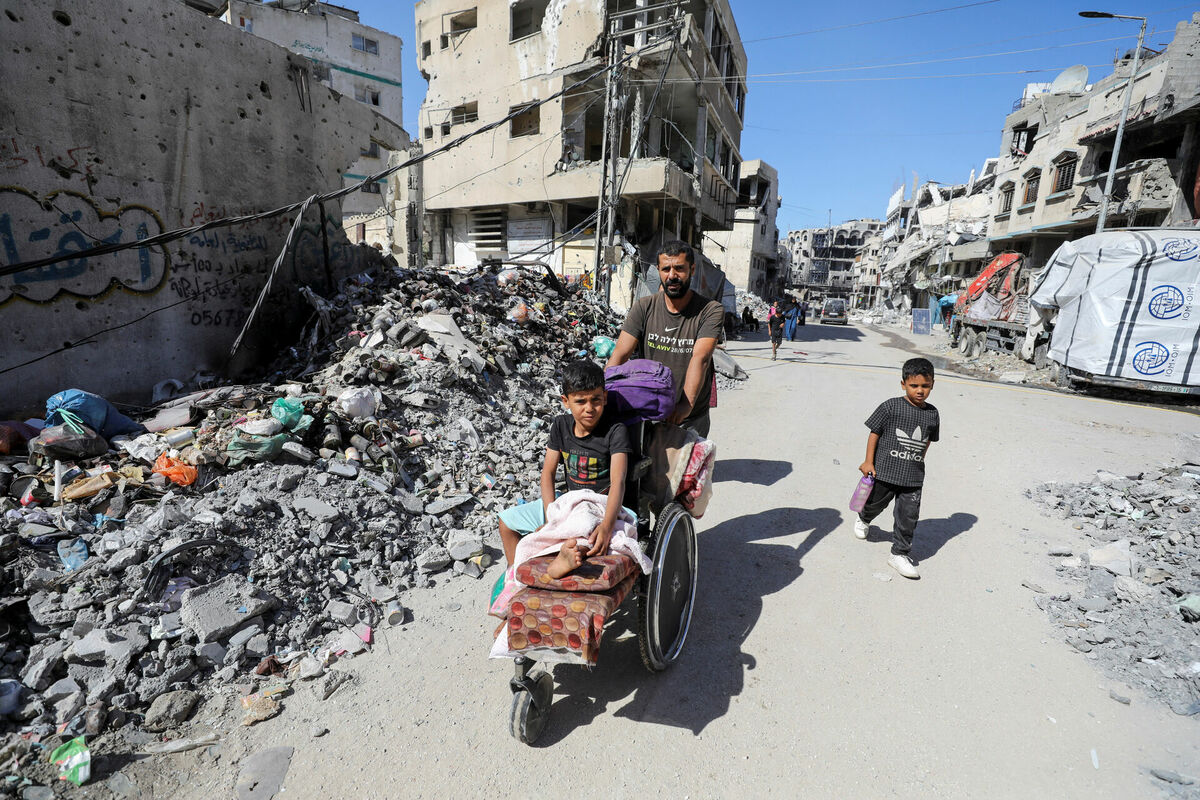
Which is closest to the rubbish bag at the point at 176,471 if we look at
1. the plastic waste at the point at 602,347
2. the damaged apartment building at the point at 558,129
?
the plastic waste at the point at 602,347

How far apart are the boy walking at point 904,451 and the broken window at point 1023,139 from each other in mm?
34519

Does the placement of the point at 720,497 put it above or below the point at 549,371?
below

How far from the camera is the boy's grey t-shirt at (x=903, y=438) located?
3811 mm

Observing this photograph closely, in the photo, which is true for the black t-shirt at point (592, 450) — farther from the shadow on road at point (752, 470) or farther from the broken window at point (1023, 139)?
the broken window at point (1023, 139)

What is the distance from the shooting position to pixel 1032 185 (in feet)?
81.9

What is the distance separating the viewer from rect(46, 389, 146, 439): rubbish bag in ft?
13.5

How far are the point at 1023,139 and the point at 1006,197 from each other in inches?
196

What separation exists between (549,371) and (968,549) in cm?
540

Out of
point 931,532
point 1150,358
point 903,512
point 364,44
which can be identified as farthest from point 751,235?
point 903,512

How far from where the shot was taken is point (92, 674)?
2.44 meters

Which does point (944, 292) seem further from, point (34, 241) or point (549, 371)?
point (34, 241)

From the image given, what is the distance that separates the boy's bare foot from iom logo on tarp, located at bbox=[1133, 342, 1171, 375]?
1383cm

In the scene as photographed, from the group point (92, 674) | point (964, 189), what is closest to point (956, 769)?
point (92, 674)

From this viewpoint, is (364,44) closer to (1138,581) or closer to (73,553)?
(73,553)
